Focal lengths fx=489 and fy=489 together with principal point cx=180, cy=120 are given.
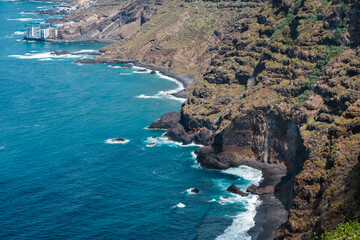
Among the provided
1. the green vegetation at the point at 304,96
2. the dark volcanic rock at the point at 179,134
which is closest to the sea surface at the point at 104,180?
the dark volcanic rock at the point at 179,134

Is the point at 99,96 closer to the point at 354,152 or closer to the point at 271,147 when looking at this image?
the point at 271,147

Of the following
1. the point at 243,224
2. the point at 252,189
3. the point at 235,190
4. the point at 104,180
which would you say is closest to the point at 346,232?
the point at 243,224

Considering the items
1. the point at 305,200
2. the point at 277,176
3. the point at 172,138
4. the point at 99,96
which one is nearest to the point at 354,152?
the point at 305,200

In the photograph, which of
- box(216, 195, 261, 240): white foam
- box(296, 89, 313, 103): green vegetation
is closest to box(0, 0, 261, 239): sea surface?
box(216, 195, 261, 240): white foam

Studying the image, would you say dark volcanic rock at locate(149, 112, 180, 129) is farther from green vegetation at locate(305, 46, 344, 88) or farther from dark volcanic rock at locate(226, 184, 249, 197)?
green vegetation at locate(305, 46, 344, 88)

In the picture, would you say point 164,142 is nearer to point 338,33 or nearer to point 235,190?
point 235,190

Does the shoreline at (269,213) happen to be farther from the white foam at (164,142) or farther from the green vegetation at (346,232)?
the green vegetation at (346,232)
